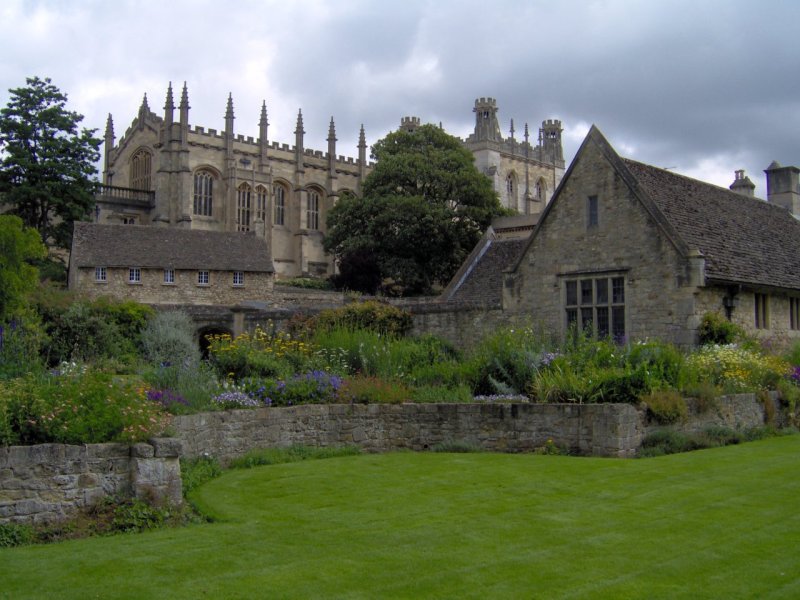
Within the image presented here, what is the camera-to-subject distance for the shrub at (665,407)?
45.4ft

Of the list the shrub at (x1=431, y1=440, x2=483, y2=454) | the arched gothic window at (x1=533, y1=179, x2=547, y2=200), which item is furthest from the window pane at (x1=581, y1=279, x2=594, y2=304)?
A: the arched gothic window at (x1=533, y1=179, x2=547, y2=200)

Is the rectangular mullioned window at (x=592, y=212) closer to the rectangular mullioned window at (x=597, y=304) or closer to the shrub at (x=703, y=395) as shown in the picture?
the rectangular mullioned window at (x=597, y=304)

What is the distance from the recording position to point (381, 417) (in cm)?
1429

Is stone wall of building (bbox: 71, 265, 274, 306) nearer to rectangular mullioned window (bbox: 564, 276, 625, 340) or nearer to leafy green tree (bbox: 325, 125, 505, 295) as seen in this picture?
leafy green tree (bbox: 325, 125, 505, 295)

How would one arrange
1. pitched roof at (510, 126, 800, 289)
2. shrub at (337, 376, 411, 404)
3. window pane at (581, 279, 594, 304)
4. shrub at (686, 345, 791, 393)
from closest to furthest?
shrub at (337, 376, 411, 404) → shrub at (686, 345, 791, 393) → pitched roof at (510, 126, 800, 289) → window pane at (581, 279, 594, 304)

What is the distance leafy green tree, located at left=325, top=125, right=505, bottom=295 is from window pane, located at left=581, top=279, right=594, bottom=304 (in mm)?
29081

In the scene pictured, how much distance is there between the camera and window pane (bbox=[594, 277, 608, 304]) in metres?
21.8

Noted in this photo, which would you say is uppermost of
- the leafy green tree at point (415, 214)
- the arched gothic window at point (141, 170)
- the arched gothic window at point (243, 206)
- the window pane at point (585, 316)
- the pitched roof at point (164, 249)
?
the arched gothic window at point (141, 170)

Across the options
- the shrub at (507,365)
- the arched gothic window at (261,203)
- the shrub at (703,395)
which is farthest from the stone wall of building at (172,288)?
the arched gothic window at (261,203)

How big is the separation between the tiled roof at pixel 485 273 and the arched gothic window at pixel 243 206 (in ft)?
147

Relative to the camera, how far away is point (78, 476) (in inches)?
359

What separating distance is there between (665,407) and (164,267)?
102 ft

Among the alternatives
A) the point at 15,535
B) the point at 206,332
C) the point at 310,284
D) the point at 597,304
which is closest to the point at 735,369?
the point at 597,304

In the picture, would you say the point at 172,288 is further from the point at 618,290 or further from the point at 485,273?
the point at 618,290
